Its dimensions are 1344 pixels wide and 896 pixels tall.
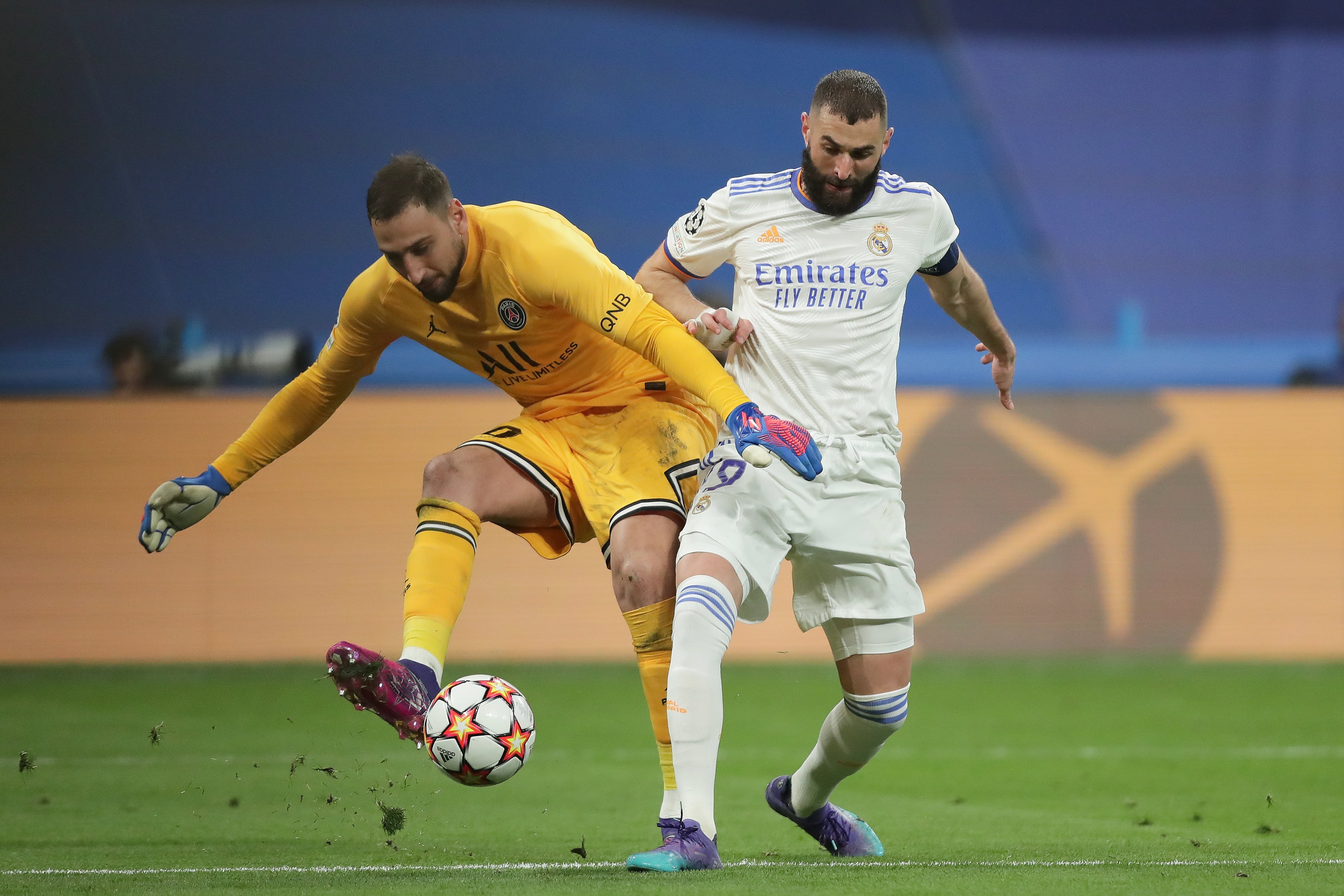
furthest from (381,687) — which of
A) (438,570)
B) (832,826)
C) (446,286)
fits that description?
(832,826)

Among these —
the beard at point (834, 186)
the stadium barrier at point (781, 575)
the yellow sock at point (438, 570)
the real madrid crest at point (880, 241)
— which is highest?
the beard at point (834, 186)

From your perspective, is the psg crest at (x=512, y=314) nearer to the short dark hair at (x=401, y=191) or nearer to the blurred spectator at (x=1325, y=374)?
the short dark hair at (x=401, y=191)

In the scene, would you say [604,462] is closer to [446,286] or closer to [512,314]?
[512,314]

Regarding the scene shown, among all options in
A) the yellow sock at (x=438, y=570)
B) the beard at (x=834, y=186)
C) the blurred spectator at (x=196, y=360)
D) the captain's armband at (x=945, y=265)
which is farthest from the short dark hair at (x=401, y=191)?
the blurred spectator at (x=196, y=360)

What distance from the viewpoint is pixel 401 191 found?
14.2 feet

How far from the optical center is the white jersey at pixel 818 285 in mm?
4453

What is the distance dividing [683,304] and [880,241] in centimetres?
60

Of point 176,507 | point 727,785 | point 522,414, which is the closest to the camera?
point 176,507

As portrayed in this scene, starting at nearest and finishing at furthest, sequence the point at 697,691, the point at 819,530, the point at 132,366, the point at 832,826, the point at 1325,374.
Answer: the point at 697,691 < the point at 819,530 < the point at 832,826 < the point at 132,366 < the point at 1325,374

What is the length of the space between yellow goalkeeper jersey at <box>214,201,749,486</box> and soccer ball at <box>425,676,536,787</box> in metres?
1.01

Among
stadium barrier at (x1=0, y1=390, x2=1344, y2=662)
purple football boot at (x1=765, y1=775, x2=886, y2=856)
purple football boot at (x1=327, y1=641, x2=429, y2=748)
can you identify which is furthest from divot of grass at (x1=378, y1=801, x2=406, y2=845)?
stadium barrier at (x1=0, y1=390, x2=1344, y2=662)

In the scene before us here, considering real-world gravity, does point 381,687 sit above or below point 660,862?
above

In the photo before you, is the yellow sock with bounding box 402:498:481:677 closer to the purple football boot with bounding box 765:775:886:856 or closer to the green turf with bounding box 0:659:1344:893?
the green turf with bounding box 0:659:1344:893

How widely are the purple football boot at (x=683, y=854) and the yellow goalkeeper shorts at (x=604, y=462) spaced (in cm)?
92
